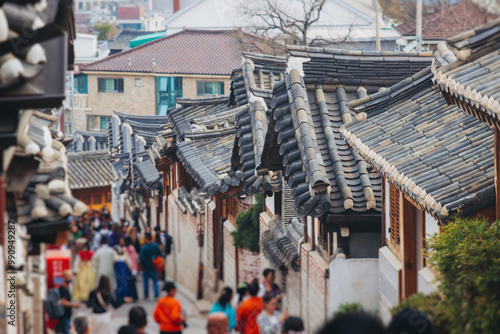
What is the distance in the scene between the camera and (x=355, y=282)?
1456 cm

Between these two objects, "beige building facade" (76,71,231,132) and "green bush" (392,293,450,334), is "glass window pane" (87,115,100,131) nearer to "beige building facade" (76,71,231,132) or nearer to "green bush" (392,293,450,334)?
"beige building facade" (76,71,231,132)

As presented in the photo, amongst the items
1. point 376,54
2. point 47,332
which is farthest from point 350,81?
point 47,332

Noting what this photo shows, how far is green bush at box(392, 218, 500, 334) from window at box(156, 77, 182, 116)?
53783 mm

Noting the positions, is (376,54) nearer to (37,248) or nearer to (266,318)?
(266,318)

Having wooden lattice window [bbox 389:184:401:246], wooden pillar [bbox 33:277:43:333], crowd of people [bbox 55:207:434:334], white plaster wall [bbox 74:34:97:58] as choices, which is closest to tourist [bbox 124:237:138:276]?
crowd of people [bbox 55:207:434:334]

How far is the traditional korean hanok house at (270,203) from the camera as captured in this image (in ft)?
57.7

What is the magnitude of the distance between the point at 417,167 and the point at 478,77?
6.40ft

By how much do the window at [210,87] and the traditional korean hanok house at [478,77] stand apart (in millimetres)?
50467

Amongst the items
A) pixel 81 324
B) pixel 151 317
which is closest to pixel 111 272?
pixel 151 317

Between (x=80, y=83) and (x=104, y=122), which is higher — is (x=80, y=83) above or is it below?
above

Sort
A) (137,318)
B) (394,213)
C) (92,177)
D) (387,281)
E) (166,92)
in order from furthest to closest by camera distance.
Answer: (166,92)
(92,177)
(387,281)
(394,213)
(137,318)

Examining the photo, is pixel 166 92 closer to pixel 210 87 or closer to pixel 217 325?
pixel 210 87

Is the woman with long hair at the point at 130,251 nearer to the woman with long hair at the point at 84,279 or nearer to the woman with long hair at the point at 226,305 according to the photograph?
the woman with long hair at the point at 84,279

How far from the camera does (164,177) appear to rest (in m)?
35.7
